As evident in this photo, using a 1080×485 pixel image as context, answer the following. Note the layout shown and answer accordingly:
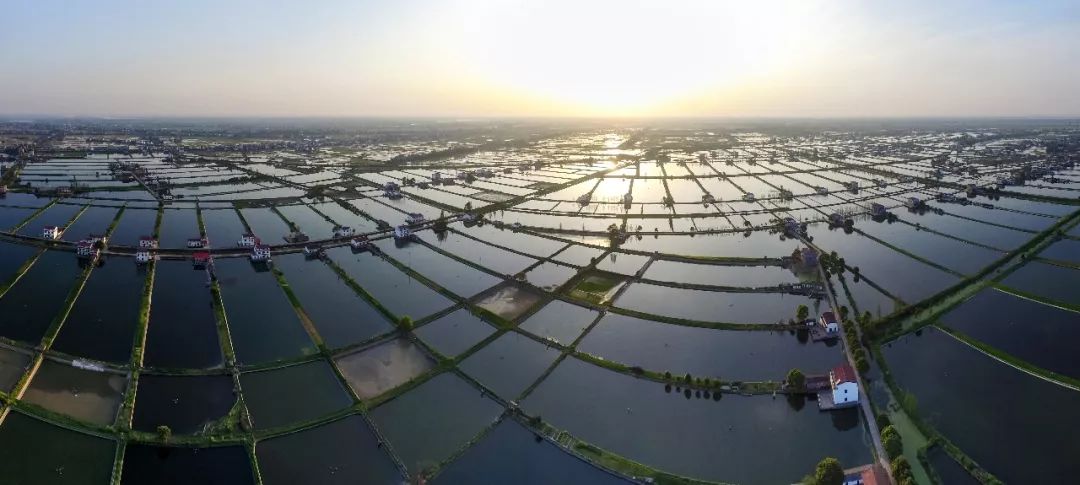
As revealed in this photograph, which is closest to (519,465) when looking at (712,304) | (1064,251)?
(712,304)

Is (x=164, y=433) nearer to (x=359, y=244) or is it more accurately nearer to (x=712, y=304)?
(x=359, y=244)

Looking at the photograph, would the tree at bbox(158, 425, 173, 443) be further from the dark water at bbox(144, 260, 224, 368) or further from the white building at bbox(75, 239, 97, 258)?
the white building at bbox(75, 239, 97, 258)

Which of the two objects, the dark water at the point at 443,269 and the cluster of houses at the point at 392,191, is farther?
the cluster of houses at the point at 392,191

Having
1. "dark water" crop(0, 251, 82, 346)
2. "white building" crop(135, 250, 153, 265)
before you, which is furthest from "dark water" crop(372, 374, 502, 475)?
"white building" crop(135, 250, 153, 265)

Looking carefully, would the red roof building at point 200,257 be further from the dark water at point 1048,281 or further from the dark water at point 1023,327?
the dark water at point 1048,281

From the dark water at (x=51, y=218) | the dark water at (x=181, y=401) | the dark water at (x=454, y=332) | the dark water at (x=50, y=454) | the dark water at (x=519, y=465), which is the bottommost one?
the dark water at (x=519, y=465)

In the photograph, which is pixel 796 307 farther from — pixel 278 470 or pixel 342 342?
pixel 278 470

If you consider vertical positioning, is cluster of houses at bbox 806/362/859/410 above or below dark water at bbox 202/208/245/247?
below

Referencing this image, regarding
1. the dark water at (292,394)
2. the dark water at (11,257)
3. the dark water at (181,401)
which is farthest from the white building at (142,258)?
the dark water at (292,394)
